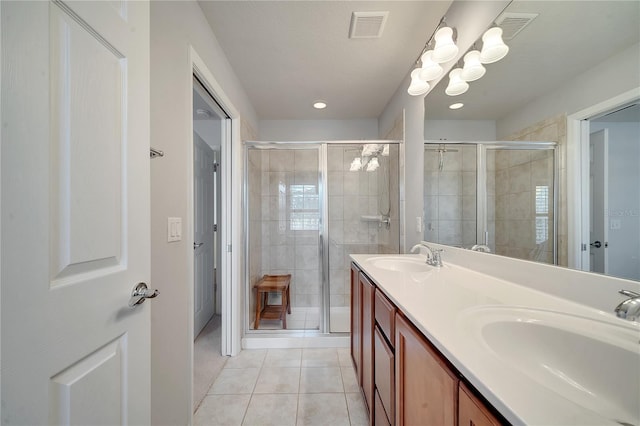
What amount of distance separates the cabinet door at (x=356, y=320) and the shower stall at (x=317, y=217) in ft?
2.39

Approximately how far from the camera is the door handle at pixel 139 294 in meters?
0.70

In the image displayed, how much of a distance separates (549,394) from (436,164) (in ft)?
4.80

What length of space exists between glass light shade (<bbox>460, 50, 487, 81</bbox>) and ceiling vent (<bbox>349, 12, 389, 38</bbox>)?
576mm

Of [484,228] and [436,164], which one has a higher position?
[436,164]

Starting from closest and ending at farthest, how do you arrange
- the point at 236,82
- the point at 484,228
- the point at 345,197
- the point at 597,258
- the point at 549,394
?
the point at 549,394, the point at 597,258, the point at 484,228, the point at 236,82, the point at 345,197

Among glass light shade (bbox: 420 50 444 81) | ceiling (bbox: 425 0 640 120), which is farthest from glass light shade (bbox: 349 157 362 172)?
ceiling (bbox: 425 0 640 120)

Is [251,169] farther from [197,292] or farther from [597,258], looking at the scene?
[597,258]

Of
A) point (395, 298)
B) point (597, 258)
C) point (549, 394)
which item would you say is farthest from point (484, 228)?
point (549, 394)

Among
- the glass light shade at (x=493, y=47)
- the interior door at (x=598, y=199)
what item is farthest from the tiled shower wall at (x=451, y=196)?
the interior door at (x=598, y=199)

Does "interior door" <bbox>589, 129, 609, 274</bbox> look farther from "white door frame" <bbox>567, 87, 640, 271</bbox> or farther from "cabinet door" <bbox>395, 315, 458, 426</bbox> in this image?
"cabinet door" <bbox>395, 315, 458, 426</bbox>

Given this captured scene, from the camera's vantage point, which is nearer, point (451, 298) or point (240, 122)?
point (451, 298)

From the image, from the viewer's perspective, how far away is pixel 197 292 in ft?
7.55

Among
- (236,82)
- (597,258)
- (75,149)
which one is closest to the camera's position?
(75,149)

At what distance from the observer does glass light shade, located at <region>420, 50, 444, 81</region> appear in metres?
1.43
